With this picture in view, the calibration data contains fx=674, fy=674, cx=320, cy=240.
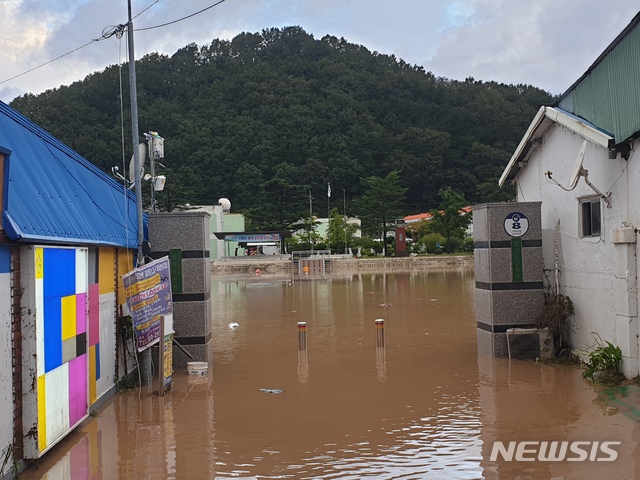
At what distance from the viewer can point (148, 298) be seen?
10.8 metres

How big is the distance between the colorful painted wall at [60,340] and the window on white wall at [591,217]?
8.15 metres

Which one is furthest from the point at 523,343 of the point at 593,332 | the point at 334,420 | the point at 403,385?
the point at 334,420

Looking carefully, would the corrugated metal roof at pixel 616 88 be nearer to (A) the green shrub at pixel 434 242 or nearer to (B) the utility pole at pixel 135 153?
(B) the utility pole at pixel 135 153

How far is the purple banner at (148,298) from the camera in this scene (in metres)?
10.6

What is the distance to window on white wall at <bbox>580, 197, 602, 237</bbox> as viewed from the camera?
11469mm

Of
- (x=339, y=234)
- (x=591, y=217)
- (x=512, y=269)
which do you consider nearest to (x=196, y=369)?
(x=512, y=269)

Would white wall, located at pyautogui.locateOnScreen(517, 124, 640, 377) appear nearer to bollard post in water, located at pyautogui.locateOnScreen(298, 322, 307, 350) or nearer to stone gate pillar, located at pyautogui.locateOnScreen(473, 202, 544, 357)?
stone gate pillar, located at pyautogui.locateOnScreen(473, 202, 544, 357)

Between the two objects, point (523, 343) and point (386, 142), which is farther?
point (386, 142)

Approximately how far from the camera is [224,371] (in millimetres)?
12859

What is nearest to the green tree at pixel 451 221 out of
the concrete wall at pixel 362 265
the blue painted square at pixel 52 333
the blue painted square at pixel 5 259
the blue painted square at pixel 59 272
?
the concrete wall at pixel 362 265

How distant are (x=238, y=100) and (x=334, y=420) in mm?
102416

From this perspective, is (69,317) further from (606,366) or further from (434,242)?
(434,242)

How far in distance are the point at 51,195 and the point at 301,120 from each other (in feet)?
319

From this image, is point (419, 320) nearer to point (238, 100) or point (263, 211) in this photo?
point (263, 211)
